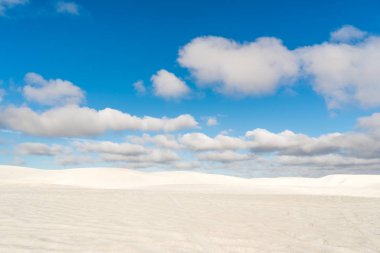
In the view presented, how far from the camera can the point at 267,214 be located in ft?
41.3

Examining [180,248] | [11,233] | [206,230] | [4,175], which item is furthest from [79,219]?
[4,175]

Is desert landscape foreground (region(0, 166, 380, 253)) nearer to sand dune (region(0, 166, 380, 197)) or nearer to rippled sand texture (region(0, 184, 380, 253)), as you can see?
rippled sand texture (region(0, 184, 380, 253))

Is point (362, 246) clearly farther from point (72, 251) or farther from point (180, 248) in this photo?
point (72, 251)

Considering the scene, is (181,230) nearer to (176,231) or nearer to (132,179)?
(176,231)

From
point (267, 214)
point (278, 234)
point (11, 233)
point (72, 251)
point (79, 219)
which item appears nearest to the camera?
point (72, 251)

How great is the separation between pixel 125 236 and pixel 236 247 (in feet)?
7.66

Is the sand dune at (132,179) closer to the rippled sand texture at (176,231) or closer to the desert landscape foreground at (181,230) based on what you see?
the desert landscape foreground at (181,230)

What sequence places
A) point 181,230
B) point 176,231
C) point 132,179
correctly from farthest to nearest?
1. point 132,179
2. point 181,230
3. point 176,231

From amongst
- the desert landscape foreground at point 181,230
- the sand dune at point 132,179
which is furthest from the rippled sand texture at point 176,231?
the sand dune at point 132,179

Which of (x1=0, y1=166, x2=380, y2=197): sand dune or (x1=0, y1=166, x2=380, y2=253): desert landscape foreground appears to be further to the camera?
(x1=0, y1=166, x2=380, y2=197): sand dune

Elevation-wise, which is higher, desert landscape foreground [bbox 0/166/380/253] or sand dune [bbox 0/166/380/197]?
sand dune [bbox 0/166/380/197]

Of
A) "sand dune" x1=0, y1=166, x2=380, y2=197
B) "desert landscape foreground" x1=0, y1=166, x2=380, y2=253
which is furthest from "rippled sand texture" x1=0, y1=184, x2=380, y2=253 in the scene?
"sand dune" x1=0, y1=166, x2=380, y2=197

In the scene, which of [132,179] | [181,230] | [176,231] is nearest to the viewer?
[176,231]

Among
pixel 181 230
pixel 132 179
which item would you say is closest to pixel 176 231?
pixel 181 230
